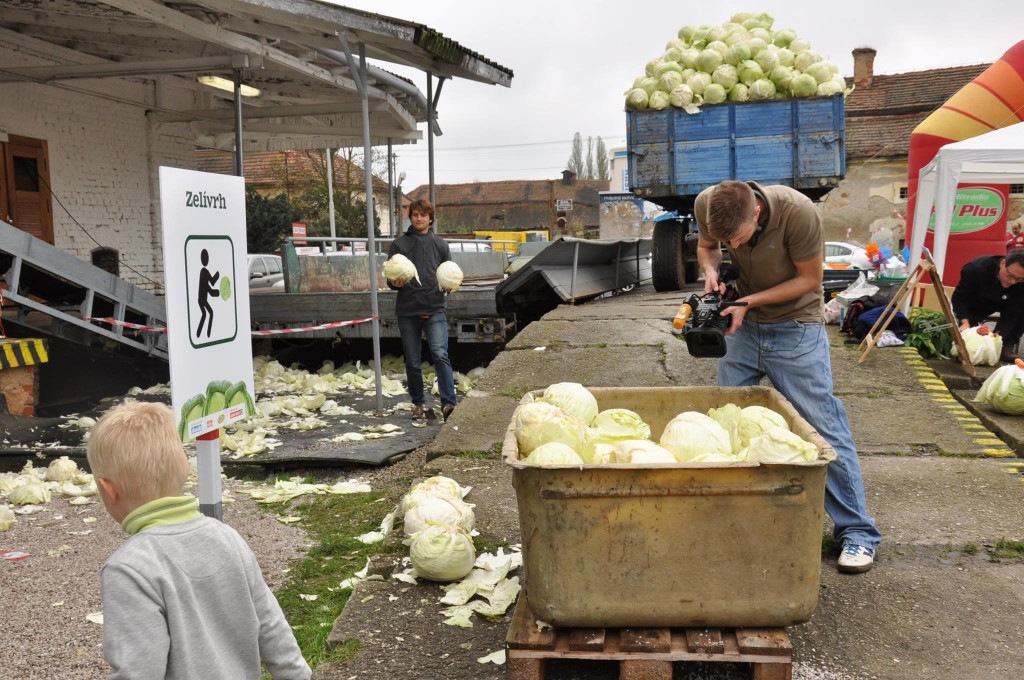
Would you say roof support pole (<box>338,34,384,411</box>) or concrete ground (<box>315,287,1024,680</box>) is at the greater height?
roof support pole (<box>338,34,384,411</box>)

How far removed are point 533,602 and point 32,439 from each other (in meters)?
6.42

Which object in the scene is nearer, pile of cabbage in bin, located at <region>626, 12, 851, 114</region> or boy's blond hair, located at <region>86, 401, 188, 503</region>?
boy's blond hair, located at <region>86, 401, 188, 503</region>

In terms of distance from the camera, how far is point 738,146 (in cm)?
1191

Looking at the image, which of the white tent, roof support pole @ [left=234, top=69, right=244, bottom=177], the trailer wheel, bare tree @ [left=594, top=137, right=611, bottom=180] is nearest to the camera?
the white tent

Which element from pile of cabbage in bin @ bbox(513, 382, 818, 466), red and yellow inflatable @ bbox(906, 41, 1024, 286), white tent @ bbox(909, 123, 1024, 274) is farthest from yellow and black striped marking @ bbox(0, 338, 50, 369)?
red and yellow inflatable @ bbox(906, 41, 1024, 286)

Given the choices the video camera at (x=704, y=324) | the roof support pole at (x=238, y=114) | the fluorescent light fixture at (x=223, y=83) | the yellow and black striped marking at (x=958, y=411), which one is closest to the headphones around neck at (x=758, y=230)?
the video camera at (x=704, y=324)

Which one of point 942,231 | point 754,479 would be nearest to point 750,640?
point 754,479

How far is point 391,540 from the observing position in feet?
15.1

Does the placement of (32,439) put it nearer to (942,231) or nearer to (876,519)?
(876,519)

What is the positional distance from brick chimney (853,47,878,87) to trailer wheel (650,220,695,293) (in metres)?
27.1

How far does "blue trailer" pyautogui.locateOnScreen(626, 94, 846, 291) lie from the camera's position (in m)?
11.6

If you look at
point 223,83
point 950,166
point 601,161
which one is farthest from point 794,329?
point 601,161

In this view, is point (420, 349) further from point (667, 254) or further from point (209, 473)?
point (667, 254)

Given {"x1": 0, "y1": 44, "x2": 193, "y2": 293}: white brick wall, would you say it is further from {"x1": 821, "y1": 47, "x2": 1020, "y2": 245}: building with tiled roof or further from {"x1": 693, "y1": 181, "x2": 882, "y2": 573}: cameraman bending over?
{"x1": 821, "y1": 47, "x2": 1020, "y2": 245}: building with tiled roof
